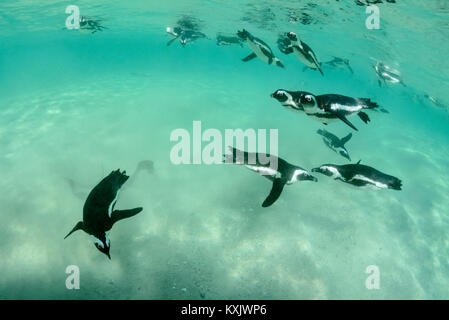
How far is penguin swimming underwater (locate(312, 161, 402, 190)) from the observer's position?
15.2 feet

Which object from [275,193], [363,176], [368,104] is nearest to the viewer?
[368,104]

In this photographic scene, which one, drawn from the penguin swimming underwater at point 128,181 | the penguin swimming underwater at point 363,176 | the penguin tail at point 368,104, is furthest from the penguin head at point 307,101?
the penguin swimming underwater at point 128,181

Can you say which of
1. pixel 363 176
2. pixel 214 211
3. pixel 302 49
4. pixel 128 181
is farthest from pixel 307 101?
pixel 128 181

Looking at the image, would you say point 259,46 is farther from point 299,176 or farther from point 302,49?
point 299,176

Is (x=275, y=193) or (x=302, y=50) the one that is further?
(x=302, y=50)

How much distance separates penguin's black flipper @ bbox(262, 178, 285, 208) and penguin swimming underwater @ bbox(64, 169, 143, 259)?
90.7 inches

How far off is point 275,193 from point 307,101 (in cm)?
179

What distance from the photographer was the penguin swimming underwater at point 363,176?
464 cm

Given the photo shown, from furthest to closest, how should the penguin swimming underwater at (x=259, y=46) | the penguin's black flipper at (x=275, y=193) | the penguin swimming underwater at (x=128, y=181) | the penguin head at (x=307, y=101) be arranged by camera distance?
the penguin swimming underwater at (x=128, y=181) < the penguin swimming underwater at (x=259, y=46) < the penguin's black flipper at (x=275, y=193) < the penguin head at (x=307, y=101)

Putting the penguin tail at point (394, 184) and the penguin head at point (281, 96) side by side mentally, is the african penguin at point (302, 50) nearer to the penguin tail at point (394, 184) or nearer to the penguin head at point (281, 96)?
the penguin head at point (281, 96)

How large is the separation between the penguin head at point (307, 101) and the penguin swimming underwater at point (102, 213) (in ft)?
10.6

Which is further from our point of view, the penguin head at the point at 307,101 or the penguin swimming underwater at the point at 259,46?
the penguin swimming underwater at the point at 259,46

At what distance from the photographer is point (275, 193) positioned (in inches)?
191
